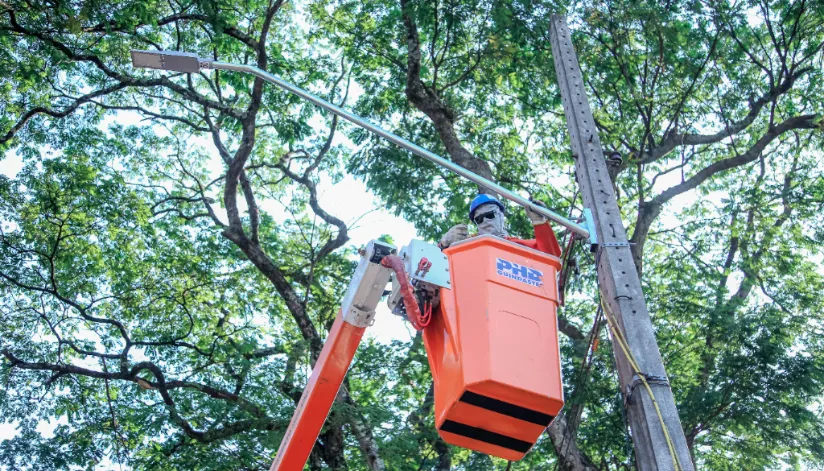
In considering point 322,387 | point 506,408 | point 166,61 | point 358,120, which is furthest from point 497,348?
point 166,61

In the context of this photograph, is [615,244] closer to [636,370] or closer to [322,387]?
[636,370]

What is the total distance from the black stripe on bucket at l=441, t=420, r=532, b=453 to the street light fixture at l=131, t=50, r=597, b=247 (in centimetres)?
145

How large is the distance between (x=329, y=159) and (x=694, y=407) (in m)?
7.56

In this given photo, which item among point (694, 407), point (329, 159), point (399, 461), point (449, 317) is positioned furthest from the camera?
point (329, 159)

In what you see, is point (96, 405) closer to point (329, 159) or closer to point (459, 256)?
point (329, 159)

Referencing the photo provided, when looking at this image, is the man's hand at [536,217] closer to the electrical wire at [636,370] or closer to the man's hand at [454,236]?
the man's hand at [454,236]

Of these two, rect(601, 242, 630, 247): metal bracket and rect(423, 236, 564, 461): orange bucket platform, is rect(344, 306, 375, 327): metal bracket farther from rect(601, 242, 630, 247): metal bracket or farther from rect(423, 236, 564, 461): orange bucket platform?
rect(601, 242, 630, 247): metal bracket

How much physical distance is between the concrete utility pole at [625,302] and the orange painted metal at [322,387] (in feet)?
5.85

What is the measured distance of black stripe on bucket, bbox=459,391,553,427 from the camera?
4.67 m

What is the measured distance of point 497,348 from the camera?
469cm

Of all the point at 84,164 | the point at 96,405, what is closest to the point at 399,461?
the point at 96,405

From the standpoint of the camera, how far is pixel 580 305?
15461mm

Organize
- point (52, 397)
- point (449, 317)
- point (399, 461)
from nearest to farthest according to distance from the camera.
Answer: point (449, 317) < point (399, 461) < point (52, 397)

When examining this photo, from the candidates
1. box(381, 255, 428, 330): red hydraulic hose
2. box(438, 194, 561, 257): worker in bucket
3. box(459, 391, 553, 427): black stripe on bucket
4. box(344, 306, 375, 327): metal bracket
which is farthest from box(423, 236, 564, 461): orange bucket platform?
box(344, 306, 375, 327): metal bracket
